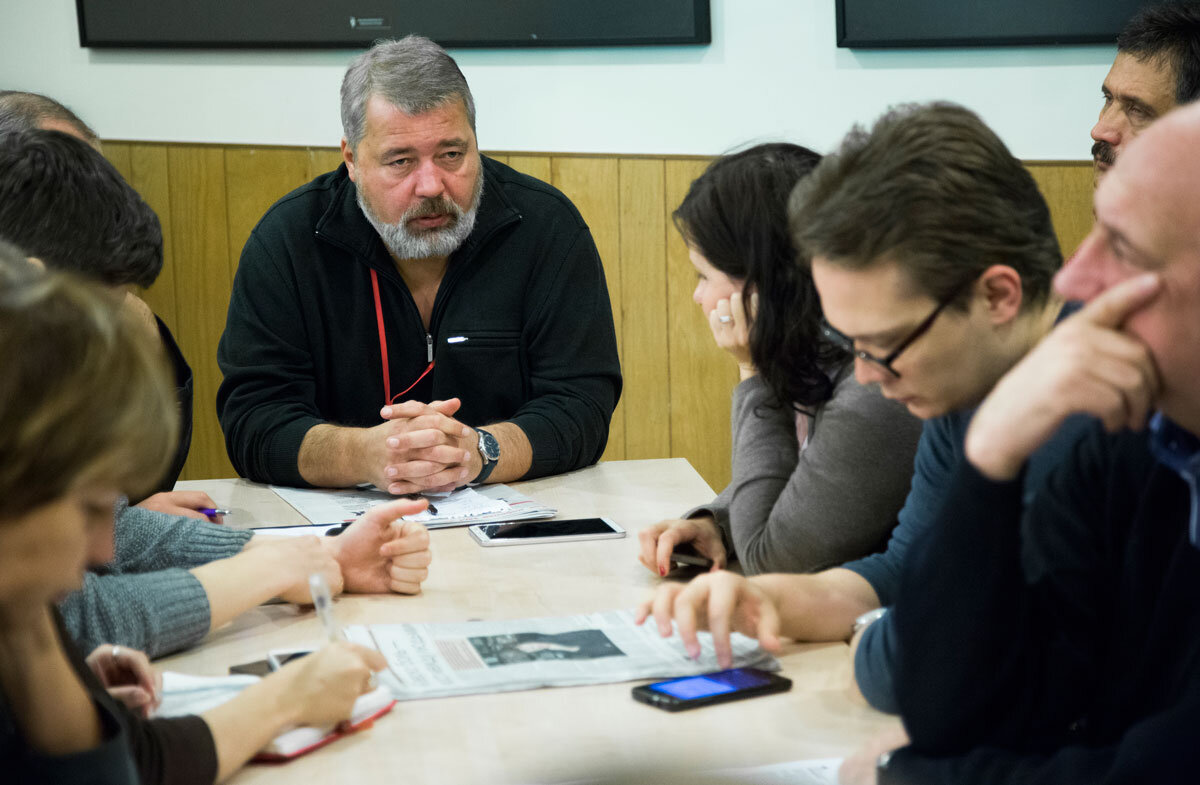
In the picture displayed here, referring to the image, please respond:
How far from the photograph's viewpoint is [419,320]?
100 inches

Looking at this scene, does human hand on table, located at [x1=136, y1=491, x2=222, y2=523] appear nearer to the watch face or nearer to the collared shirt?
the watch face

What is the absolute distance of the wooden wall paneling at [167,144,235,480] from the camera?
139 inches

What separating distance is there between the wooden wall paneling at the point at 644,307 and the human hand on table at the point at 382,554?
1.87 meters

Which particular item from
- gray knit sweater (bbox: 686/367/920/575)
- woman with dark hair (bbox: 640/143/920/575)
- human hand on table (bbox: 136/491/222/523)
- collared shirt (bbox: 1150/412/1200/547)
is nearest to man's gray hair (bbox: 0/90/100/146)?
human hand on table (bbox: 136/491/222/523)

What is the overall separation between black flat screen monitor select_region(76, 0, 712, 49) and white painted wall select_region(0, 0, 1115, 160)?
5 cm

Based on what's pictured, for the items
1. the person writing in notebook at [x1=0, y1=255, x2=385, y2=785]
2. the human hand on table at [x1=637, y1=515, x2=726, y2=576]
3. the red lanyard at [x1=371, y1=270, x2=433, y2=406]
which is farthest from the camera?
the red lanyard at [x1=371, y1=270, x2=433, y2=406]

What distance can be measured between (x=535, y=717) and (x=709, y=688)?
7.2 inches

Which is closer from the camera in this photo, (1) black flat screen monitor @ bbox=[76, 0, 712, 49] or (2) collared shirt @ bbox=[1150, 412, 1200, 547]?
(2) collared shirt @ bbox=[1150, 412, 1200, 547]

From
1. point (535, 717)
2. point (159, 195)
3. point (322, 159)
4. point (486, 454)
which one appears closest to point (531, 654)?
point (535, 717)

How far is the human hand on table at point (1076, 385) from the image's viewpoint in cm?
95

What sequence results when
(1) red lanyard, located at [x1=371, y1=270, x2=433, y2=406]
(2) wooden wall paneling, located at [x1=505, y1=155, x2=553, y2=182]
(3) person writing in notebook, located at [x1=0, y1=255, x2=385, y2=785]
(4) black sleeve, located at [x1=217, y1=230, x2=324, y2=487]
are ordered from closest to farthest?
(3) person writing in notebook, located at [x1=0, y1=255, x2=385, y2=785]
(4) black sleeve, located at [x1=217, y1=230, x2=324, y2=487]
(1) red lanyard, located at [x1=371, y1=270, x2=433, y2=406]
(2) wooden wall paneling, located at [x1=505, y1=155, x2=553, y2=182]

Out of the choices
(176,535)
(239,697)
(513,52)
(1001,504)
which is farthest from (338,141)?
(1001,504)

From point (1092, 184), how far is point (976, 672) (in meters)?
2.29

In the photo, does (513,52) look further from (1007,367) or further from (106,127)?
(1007,367)
